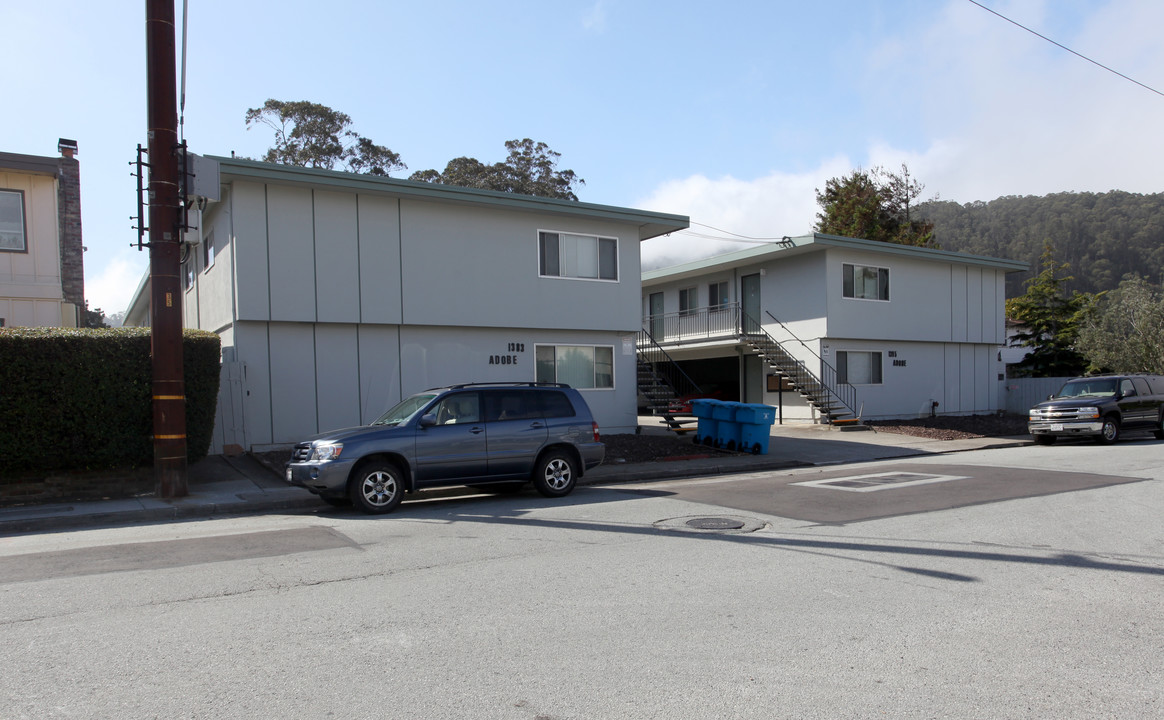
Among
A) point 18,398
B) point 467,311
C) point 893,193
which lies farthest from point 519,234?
point 893,193

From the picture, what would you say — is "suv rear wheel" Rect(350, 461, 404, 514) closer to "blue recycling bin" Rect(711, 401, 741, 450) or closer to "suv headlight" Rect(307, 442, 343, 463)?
"suv headlight" Rect(307, 442, 343, 463)

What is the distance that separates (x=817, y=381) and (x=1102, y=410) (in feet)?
25.7

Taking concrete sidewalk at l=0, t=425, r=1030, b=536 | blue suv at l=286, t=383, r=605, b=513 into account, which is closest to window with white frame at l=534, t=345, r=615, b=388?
concrete sidewalk at l=0, t=425, r=1030, b=536

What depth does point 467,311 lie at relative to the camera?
1833 centimetres

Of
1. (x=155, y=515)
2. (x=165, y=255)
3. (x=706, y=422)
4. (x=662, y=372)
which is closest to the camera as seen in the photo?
(x=155, y=515)

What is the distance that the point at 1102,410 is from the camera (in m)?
19.6

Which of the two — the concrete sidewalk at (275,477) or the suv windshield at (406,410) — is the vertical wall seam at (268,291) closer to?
the concrete sidewalk at (275,477)

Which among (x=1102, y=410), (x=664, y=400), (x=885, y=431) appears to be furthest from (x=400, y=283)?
(x=1102, y=410)

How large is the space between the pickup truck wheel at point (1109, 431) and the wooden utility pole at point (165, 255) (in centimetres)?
1994

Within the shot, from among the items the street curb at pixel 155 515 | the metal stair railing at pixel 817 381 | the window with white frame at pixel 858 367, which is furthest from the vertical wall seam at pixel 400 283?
the window with white frame at pixel 858 367

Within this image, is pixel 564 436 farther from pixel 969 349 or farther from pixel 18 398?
pixel 969 349

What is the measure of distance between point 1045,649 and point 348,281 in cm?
1469

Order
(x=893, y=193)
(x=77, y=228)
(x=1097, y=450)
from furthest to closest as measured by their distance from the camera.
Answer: (x=893, y=193) < (x=77, y=228) < (x=1097, y=450)

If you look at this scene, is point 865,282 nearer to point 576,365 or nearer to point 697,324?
point 697,324
